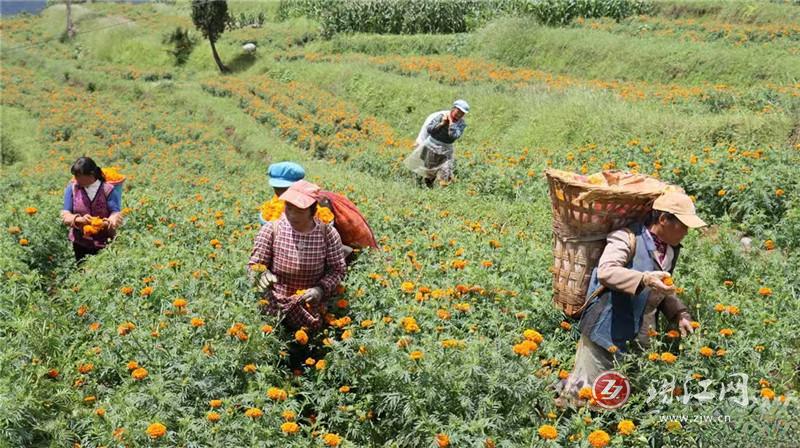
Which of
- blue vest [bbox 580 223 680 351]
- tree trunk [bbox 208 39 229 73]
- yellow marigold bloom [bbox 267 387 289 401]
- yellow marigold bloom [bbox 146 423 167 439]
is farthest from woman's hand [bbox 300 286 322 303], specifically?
tree trunk [bbox 208 39 229 73]

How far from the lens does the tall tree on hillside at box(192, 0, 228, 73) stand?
27609mm

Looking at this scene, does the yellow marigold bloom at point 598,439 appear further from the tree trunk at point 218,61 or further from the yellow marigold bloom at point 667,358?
the tree trunk at point 218,61

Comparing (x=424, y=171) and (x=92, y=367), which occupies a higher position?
(x=92, y=367)

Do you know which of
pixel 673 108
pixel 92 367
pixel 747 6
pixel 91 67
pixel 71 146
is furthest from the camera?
pixel 91 67

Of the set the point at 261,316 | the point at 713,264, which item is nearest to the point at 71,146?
the point at 261,316

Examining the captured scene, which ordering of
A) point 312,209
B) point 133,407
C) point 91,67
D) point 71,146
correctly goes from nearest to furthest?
1. point 133,407
2. point 312,209
3. point 71,146
4. point 91,67

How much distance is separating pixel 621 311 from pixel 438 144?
17.8 ft

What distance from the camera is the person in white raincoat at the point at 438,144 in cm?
800

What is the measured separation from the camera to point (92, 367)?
3.40 meters

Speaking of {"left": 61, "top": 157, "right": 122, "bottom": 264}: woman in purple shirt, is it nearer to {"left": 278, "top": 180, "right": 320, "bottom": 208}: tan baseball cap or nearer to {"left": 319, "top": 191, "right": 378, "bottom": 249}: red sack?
{"left": 319, "top": 191, "right": 378, "bottom": 249}: red sack

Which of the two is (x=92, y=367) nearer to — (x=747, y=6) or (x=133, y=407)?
(x=133, y=407)

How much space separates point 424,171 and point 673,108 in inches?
206

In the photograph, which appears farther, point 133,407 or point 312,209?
point 312,209

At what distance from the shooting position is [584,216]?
3.17 meters
